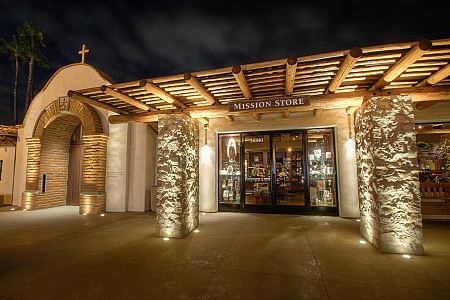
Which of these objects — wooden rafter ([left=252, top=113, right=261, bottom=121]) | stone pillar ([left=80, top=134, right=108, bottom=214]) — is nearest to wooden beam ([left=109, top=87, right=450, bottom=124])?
wooden rafter ([left=252, top=113, right=261, bottom=121])

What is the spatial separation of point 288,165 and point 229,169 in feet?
7.28

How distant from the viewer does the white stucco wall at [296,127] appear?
6.84m

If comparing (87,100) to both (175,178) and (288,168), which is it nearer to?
(175,178)

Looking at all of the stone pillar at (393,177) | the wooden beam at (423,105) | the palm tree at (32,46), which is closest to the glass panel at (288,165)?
the stone pillar at (393,177)

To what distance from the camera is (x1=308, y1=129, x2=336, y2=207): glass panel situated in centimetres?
720

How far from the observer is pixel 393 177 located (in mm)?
4145

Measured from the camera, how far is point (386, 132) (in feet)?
14.0

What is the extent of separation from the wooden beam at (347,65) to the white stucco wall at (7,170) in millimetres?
14453

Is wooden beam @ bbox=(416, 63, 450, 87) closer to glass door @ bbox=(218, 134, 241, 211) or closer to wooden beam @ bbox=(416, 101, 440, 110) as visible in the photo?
wooden beam @ bbox=(416, 101, 440, 110)

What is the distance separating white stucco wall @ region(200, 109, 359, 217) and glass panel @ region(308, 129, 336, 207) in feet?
0.82

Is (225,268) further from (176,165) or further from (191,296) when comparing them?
(176,165)

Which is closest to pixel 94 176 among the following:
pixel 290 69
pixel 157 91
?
pixel 157 91

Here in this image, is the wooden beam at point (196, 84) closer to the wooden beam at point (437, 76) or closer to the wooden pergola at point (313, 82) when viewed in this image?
the wooden pergola at point (313, 82)

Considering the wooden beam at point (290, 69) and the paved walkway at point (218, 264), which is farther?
the wooden beam at point (290, 69)
